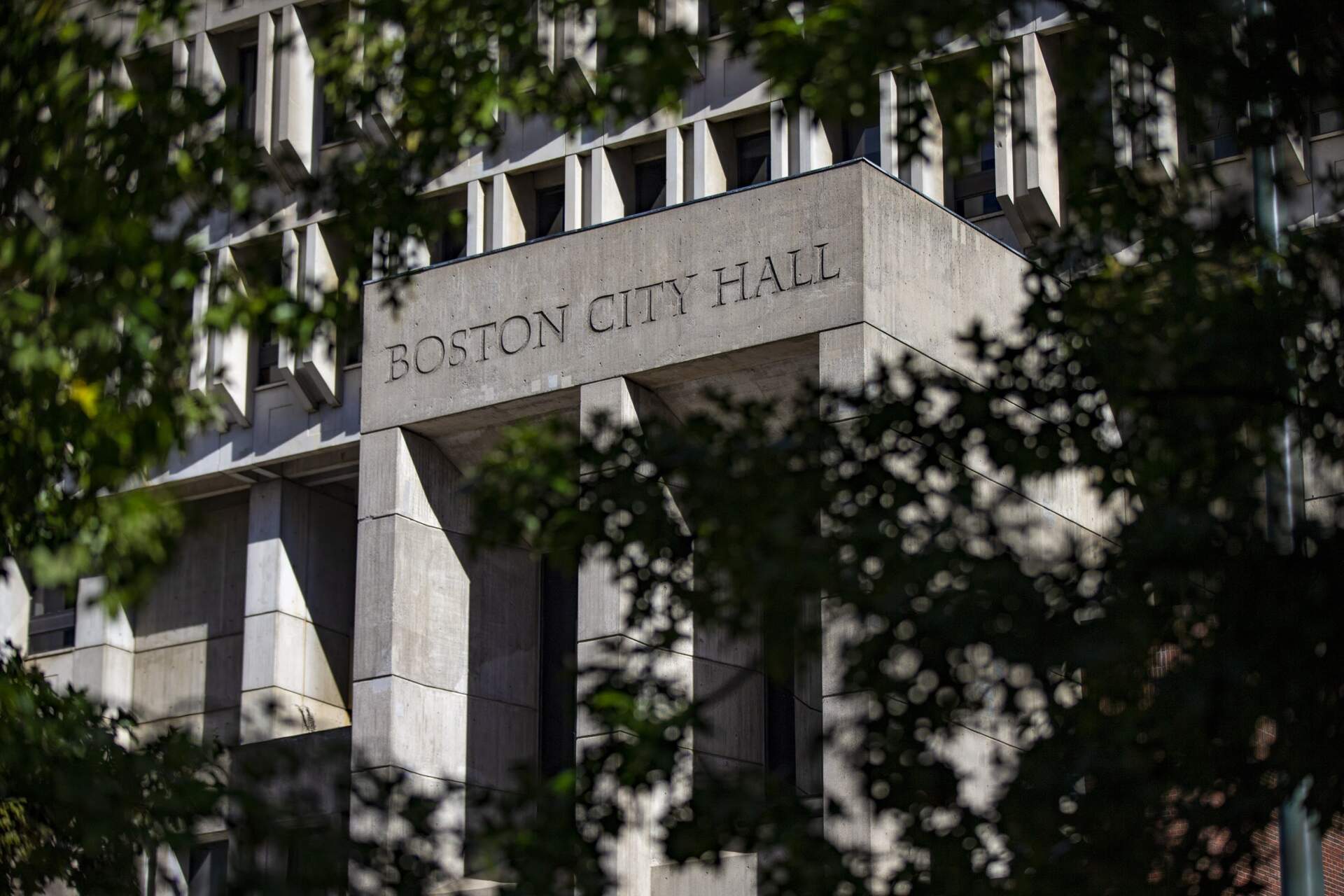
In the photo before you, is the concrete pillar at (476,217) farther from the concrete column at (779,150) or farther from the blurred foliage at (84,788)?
the blurred foliage at (84,788)

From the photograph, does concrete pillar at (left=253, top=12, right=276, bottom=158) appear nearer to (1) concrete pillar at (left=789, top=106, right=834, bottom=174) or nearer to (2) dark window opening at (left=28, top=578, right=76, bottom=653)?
(2) dark window opening at (left=28, top=578, right=76, bottom=653)

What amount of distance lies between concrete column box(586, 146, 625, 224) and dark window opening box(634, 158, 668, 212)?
0.94 feet

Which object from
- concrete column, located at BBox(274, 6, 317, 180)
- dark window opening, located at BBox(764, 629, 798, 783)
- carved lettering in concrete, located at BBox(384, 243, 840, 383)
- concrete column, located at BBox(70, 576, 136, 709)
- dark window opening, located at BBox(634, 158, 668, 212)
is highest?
concrete column, located at BBox(274, 6, 317, 180)

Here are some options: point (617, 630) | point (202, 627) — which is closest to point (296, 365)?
point (202, 627)

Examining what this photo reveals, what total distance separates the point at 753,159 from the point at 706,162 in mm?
806

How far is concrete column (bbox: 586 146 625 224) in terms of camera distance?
31.1 metres

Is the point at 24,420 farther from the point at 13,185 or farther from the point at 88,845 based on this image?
the point at 88,845

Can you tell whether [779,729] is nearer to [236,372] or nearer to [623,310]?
[623,310]

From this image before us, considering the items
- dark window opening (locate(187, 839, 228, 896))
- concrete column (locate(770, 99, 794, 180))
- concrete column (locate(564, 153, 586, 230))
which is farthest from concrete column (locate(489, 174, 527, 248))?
dark window opening (locate(187, 839, 228, 896))

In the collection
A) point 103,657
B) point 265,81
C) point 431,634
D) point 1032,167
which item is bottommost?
point 431,634

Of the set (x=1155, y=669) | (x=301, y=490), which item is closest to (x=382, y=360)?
(x=301, y=490)

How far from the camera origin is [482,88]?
9.92 m

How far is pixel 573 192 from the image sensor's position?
103ft

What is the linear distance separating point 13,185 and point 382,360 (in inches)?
704
